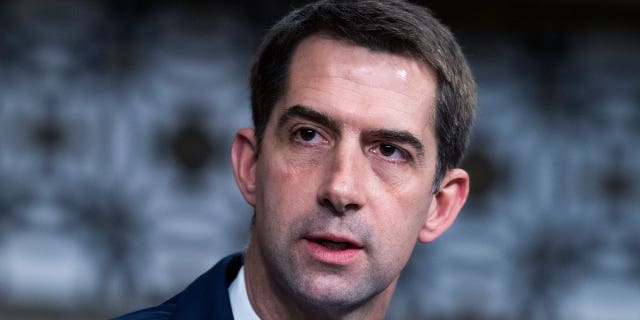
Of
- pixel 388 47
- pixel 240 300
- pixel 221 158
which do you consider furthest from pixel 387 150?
pixel 221 158

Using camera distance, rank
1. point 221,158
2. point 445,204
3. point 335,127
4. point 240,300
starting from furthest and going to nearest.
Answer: point 221,158 → point 445,204 → point 240,300 → point 335,127

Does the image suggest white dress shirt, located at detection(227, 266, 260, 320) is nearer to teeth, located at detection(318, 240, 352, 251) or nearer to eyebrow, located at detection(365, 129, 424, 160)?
teeth, located at detection(318, 240, 352, 251)

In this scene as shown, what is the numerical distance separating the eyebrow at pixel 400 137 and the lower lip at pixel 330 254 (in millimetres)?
296

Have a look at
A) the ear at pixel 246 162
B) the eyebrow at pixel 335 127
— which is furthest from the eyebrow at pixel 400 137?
the ear at pixel 246 162

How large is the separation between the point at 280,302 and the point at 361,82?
0.60 metres

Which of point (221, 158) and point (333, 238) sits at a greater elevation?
point (221, 158)

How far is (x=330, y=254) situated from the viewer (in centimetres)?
279

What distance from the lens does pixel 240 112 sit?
647cm

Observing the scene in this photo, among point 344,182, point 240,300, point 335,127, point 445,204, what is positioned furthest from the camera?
point 445,204

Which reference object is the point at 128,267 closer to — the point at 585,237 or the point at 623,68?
the point at 585,237

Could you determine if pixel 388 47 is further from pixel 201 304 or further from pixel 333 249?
pixel 201 304

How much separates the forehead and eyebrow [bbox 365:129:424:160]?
4 centimetres

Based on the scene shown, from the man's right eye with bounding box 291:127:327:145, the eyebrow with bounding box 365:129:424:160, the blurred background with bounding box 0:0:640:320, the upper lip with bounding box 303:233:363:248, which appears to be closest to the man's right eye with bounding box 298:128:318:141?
the man's right eye with bounding box 291:127:327:145

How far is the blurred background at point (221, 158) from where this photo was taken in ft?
21.0
